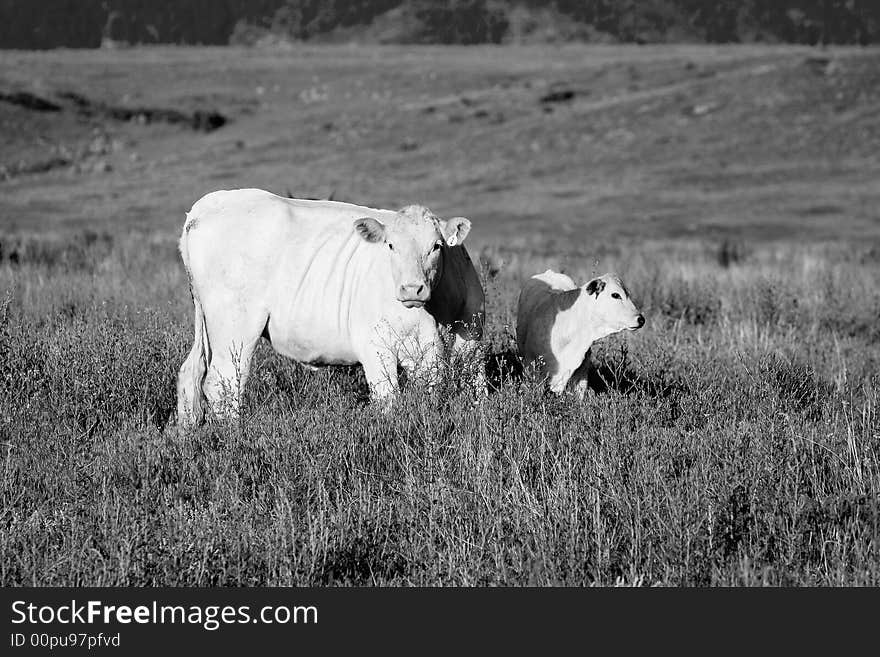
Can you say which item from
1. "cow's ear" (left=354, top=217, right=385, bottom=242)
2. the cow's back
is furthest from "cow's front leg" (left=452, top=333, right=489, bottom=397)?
"cow's ear" (left=354, top=217, right=385, bottom=242)

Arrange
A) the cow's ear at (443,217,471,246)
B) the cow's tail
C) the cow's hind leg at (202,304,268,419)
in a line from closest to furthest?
the cow's ear at (443,217,471,246), the cow's hind leg at (202,304,268,419), the cow's tail

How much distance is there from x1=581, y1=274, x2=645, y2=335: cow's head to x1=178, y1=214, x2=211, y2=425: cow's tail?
2666mm

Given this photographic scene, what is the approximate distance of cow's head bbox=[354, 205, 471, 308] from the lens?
21.3 ft

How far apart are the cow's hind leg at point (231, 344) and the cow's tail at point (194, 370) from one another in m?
0.10

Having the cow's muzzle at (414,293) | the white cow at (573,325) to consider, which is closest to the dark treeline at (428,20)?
the white cow at (573,325)

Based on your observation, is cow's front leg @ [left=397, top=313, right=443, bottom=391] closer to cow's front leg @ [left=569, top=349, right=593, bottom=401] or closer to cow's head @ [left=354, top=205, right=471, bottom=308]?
cow's head @ [left=354, top=205, right=471, bottom=308]

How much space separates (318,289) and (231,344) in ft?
2.39

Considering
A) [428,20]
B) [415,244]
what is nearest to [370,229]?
[415,244]

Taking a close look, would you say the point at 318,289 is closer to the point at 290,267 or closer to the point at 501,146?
the point at 290,267

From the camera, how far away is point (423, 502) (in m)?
5.43

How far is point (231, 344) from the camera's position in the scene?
295 inches

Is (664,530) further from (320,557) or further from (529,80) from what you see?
(529,80)

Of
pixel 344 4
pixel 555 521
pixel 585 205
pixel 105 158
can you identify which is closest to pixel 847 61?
pixel 585 205

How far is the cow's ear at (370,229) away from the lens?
6840 mm
